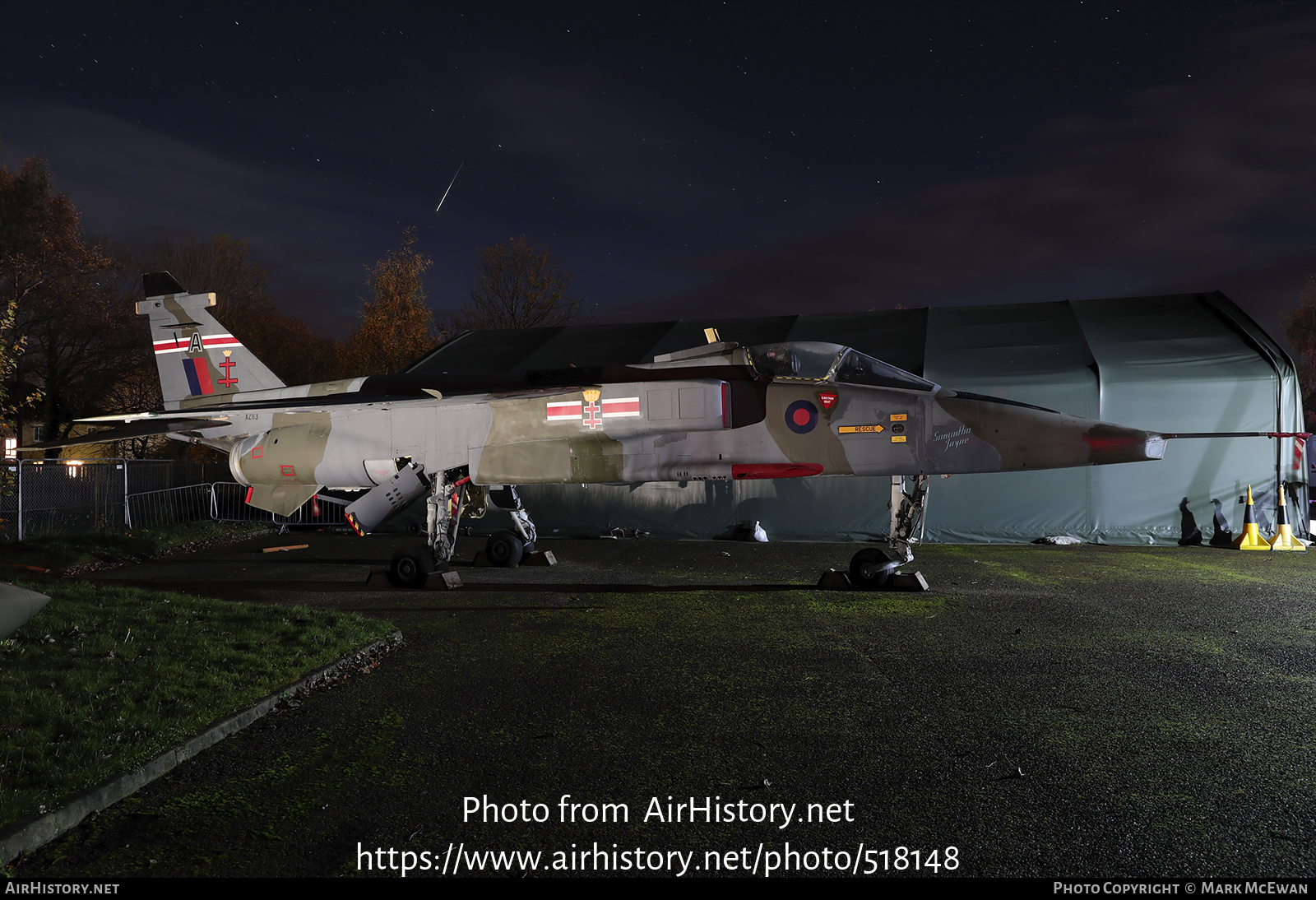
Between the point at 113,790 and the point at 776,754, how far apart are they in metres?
3.17

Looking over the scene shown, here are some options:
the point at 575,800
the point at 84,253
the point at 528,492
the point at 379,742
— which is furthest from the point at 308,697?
the point at 84,253

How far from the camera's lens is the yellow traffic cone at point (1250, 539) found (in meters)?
13.9

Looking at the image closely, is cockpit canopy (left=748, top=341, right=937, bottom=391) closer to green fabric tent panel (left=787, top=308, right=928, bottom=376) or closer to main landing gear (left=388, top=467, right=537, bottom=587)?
main landing gear (left=388, top=467, right=537, bottom=587)

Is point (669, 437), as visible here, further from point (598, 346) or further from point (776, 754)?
point (598, 346)

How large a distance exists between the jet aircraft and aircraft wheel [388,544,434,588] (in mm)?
24

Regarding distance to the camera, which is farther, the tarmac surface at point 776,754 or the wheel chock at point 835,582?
the wheel chock at point 835,582

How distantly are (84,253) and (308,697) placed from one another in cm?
3655

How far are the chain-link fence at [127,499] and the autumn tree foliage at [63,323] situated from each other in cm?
1225

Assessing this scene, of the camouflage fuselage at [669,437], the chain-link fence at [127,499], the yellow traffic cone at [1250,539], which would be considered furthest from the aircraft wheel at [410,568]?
the yellow traffic cone at [1250,539]

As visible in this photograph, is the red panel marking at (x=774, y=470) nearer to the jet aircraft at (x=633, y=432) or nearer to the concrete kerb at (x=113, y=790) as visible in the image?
the jet aircraft at (x=633, y=432)

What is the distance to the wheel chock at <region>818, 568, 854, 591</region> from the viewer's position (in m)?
9.49

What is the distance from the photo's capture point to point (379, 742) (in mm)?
4160

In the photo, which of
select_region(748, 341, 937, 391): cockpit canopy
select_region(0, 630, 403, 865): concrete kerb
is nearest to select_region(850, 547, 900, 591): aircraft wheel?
select_region(748, 341, 937, 391): cockpit canopy

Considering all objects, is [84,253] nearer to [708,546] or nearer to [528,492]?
[528,492]
